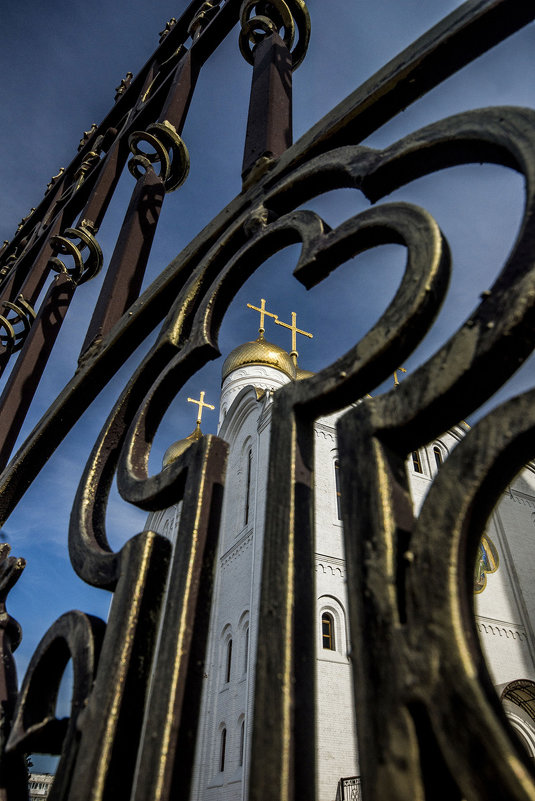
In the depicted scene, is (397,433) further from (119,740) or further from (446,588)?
(119,740)

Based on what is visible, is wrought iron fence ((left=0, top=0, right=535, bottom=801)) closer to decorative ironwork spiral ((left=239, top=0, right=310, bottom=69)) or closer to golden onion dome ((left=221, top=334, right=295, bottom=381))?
decorative ironwork spiral ((left=239, top=0, right=310, bottom=69))

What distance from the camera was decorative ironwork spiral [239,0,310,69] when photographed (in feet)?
4.37

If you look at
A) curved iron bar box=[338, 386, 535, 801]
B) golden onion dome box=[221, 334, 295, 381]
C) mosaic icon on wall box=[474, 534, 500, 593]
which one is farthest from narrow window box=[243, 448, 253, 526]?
curved iron bar box=[338, 386, 535, 801]

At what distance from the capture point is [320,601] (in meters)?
13.1

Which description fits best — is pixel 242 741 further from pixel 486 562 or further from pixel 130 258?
pixel 130 258

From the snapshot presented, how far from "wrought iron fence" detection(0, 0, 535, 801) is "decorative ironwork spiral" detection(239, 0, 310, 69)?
390 mm

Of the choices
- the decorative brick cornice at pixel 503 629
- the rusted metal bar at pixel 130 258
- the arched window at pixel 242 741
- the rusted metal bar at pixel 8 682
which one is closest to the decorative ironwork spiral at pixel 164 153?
the rusted metal bar at pixel 130 258

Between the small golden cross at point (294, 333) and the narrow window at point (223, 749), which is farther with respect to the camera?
the small golden cross at point (294, 333)

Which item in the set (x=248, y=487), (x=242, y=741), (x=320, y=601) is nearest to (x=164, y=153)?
(x=320, y=601)

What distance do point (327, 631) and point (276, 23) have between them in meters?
14.0

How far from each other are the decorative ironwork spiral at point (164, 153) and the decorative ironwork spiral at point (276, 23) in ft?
1.02

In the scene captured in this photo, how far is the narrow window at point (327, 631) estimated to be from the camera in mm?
13172

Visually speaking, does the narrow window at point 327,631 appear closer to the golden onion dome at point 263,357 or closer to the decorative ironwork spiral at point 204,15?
the golden onion dome at point 263,357

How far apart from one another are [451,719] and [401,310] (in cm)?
39
